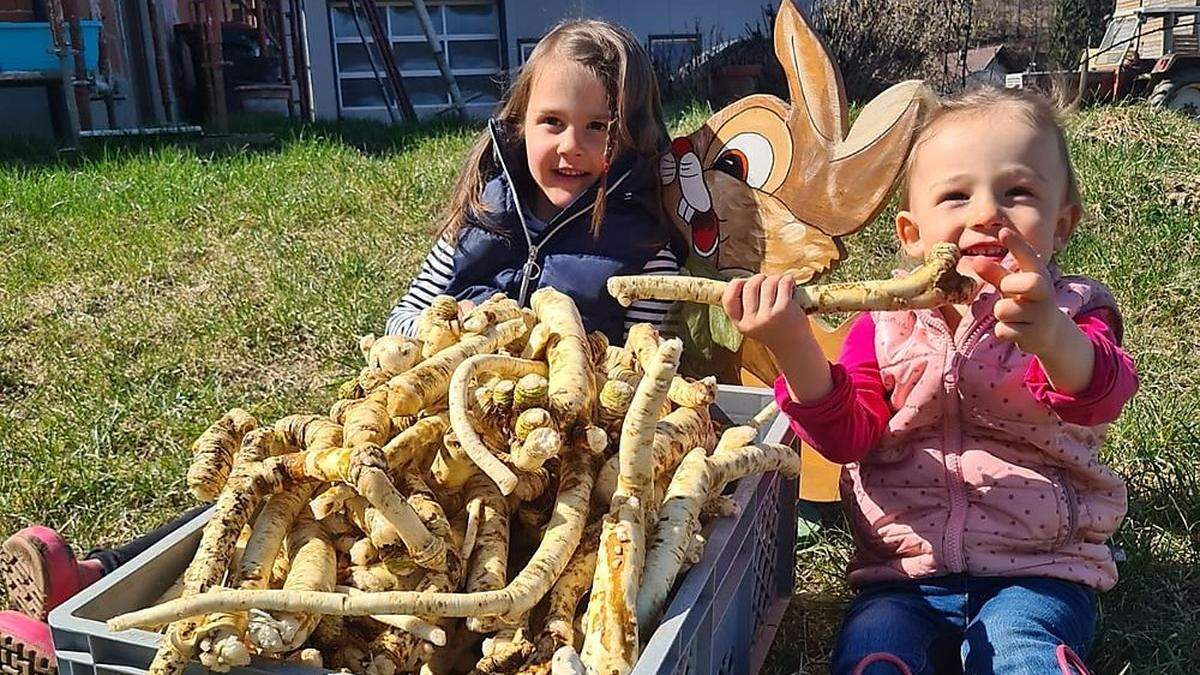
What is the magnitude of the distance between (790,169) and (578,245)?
443 mm

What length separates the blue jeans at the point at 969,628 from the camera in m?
1.38

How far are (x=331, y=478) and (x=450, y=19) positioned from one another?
458 inches

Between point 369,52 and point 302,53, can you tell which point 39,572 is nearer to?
point 369,52

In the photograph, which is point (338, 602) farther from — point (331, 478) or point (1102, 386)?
point (1102, 386)

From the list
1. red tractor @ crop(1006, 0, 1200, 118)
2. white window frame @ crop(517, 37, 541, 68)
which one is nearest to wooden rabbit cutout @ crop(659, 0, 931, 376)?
red tractor @ crop(1006, 0, 1200, 118)

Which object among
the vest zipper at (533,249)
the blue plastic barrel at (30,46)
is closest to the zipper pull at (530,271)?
the vest zipper at (533,249)

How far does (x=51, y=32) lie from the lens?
7.40 metres

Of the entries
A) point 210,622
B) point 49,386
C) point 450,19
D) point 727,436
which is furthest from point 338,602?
point 450,19

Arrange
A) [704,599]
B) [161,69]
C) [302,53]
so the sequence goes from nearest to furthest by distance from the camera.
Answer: [704,599]
[161,69]
[302,53]

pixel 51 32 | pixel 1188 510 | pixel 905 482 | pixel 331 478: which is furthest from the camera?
pixel 51 32

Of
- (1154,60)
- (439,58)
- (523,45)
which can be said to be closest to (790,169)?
(1154,60)

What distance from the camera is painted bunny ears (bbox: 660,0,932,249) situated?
6.09ft

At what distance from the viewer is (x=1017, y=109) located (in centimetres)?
148

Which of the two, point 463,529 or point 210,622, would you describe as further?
point 463,529
